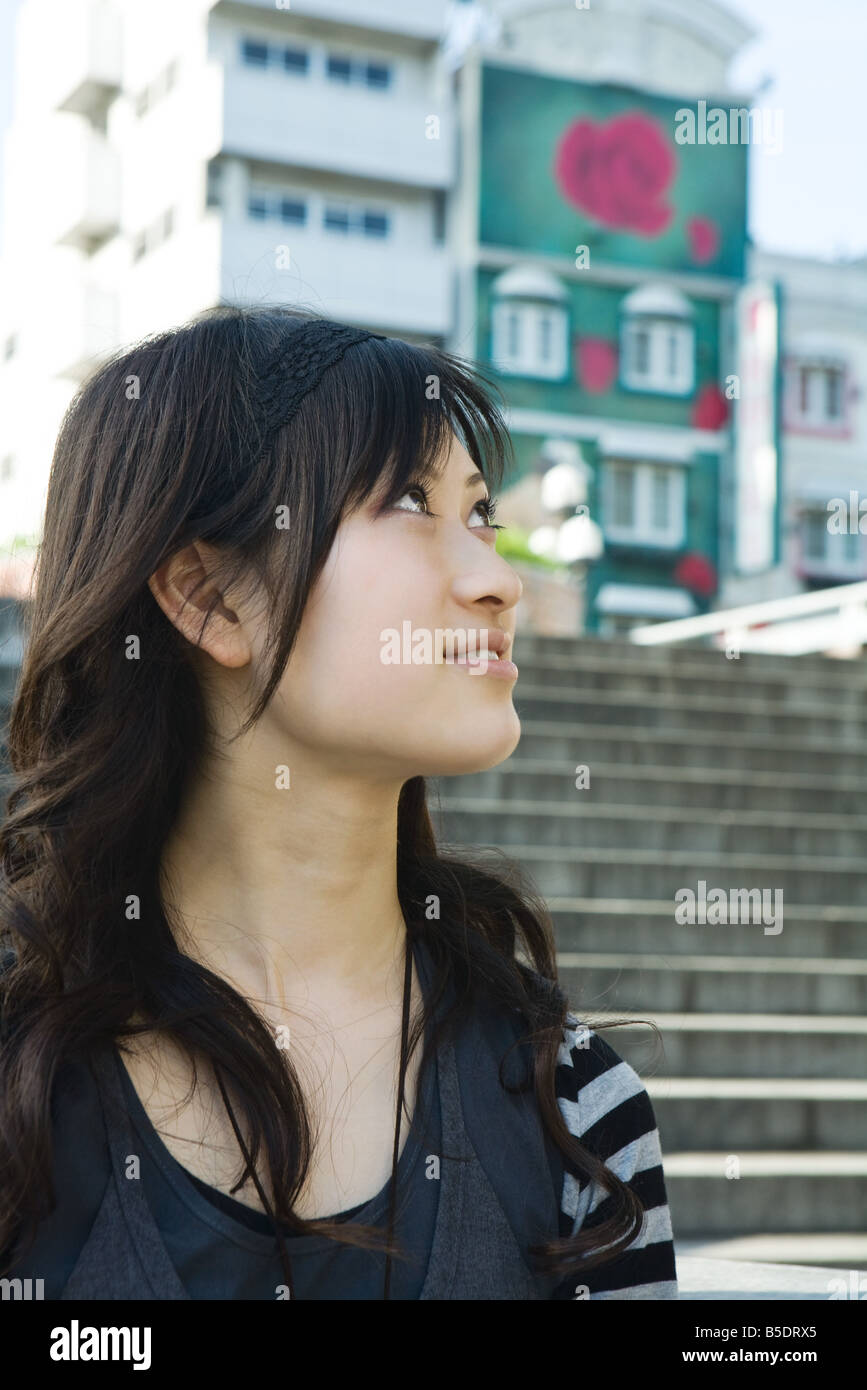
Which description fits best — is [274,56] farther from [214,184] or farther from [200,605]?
[200,605]

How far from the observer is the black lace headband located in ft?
5.04

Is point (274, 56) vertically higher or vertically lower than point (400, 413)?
higher

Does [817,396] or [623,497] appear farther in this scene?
[817,396]

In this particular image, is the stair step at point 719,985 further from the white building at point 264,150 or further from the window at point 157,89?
the window at point 157,89

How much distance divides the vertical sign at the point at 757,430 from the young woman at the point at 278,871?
19.9 meters

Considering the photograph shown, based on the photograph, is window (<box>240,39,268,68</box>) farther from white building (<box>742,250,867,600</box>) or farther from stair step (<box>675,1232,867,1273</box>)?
stair step (<box>675,1232,867,1273</box>)

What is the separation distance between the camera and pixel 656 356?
2355 cm

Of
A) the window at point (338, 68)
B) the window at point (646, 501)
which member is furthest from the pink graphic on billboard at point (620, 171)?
the window at point (646, 501)

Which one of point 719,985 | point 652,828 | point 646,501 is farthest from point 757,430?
point 719,985

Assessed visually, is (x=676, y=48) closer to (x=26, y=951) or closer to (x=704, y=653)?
(x=704, y=653)

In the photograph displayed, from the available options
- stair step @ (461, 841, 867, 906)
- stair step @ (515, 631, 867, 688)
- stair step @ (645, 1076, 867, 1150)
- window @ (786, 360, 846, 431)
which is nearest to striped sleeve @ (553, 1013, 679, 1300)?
stair step @ (645, 1076, 867, 1150)

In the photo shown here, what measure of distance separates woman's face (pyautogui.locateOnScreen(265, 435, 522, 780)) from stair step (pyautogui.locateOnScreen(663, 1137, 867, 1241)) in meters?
2.35

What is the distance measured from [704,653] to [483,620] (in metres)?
6.58

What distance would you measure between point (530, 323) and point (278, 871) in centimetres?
2185
